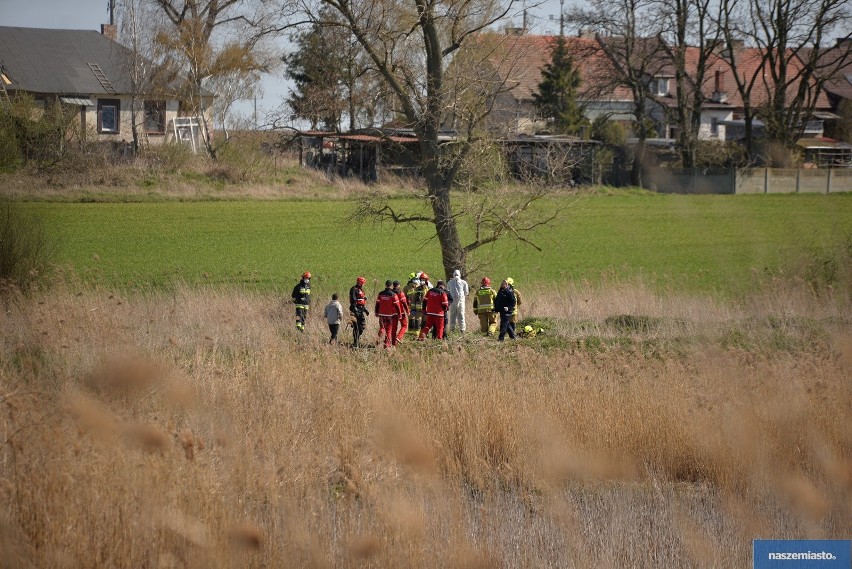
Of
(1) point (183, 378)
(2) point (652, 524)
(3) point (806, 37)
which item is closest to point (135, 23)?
(3) point (806, 37)

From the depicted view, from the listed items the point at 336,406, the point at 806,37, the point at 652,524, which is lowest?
the point at 652,524

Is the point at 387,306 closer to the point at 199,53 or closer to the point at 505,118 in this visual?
the point at 505,118

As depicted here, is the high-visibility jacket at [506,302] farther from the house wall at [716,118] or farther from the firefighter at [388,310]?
the house wall at [716,118]

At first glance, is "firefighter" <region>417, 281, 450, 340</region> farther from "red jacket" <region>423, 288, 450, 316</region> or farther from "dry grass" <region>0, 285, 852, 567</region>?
"dry grass" <region>0, 285, 852, 567</region>

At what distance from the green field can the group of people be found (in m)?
2.70

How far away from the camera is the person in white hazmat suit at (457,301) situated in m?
18.3

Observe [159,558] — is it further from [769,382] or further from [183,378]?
[769,382]

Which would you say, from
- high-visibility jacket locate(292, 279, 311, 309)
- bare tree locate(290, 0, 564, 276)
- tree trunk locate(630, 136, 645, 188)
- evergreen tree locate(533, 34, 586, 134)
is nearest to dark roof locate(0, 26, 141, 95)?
evergreen tree locate(533, 34, 586, 134)

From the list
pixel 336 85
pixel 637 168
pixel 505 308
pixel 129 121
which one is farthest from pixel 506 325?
pixel 129 121

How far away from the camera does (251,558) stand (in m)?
6.06

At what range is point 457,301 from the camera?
60.1ft

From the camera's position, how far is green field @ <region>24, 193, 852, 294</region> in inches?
962

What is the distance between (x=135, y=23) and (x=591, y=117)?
34773 millimetres

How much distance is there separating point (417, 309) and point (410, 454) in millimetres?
9955
